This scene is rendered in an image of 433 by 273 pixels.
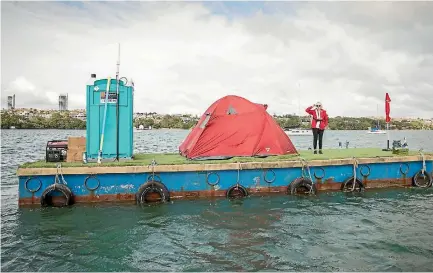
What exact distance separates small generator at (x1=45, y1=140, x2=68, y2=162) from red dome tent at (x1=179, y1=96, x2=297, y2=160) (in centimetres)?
452

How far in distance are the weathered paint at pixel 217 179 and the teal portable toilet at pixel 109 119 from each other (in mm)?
1248

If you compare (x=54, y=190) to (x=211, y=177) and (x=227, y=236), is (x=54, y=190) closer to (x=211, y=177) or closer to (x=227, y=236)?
(x=211, y=177)

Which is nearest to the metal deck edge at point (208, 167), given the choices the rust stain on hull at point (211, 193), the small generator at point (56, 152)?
the rust stain on hull at point (211, 193)

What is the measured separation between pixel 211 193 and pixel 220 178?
0.61 metres

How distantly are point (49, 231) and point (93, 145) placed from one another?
3.76 meters

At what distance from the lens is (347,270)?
7355 millimetres

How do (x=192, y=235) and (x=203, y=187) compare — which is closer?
(x=192, y=235)

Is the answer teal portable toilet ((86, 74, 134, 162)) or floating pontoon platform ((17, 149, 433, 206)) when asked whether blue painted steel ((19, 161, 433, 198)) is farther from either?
teal portable toilet ((86, 74, 134, 162))

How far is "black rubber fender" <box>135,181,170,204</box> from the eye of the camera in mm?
11602

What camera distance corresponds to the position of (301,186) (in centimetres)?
1303

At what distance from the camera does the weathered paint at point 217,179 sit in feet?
37.5

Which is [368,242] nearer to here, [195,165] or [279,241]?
[279,241]

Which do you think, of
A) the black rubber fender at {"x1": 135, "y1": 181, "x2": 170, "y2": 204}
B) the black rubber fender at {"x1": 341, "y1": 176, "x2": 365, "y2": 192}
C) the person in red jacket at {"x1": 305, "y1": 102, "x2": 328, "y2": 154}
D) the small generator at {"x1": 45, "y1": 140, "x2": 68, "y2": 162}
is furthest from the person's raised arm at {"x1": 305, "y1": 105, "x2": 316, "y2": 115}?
the small generator at {"x1": 45, "y1": 140, "x2": 68, "y2": 162}

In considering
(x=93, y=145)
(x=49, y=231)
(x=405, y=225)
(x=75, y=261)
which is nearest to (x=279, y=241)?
(x=405, y=225)
